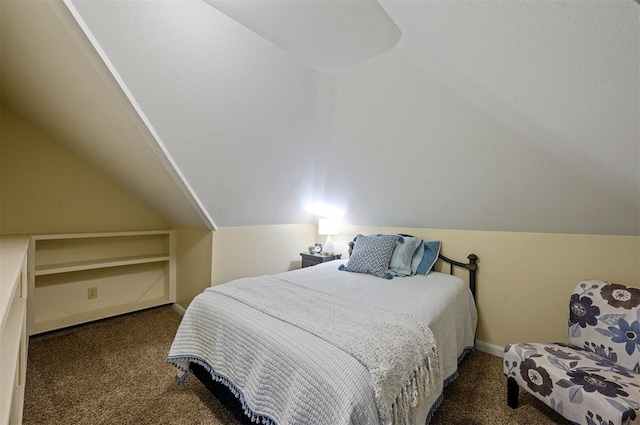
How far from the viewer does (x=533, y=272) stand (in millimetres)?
2275

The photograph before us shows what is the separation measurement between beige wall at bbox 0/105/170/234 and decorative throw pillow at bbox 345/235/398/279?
2.55m

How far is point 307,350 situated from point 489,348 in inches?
81.0

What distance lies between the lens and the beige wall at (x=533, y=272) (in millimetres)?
2000

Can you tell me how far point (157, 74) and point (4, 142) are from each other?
2.01 m

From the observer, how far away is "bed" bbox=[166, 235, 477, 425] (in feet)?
3.54

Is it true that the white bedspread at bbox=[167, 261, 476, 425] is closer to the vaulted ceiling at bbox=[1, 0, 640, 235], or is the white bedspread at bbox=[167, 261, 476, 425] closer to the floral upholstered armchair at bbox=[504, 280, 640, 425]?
the floral upholstered armchair at bbox=[504, 280, 640, 425]

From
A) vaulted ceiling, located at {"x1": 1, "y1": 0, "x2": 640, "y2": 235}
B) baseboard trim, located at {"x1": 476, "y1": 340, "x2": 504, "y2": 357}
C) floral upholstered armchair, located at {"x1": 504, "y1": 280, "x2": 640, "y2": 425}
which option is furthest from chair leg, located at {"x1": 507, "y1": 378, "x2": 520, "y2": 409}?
vaulted ceiling, located at {"x1": 1, "y1": 0, "x2": 640, "y2": 235}

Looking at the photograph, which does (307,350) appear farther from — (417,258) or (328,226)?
(328,226)

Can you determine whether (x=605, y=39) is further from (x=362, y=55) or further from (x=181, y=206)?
(x=181, y=206)

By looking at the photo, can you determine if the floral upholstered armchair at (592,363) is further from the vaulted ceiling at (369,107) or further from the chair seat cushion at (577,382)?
the vaulted ceiling at (369,107)

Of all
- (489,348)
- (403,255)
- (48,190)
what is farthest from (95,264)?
(489,348)

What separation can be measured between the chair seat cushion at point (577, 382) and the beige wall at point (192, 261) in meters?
2.57

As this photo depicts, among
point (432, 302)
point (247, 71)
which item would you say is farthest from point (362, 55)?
point (432, 302)

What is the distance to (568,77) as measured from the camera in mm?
1234
